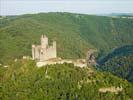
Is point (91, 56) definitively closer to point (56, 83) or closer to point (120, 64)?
point (120, 64)

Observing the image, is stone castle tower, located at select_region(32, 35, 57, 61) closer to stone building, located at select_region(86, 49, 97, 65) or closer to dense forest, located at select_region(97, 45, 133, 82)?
dense forest, located at select_region(97, 45, 133, 82)

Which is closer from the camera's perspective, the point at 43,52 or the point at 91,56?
the point at 43,52

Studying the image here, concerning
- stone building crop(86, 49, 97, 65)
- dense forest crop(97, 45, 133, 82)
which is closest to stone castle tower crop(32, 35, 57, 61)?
dense forest crop(97, 45, 133, 82)

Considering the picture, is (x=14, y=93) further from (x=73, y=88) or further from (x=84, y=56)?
(x=84, y=56)

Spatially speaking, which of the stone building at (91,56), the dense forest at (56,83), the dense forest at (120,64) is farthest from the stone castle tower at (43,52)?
the stone building at (91,56)

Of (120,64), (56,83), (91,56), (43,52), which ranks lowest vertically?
(91,56)

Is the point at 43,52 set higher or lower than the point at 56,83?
higher

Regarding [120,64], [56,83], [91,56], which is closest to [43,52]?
[56,83]

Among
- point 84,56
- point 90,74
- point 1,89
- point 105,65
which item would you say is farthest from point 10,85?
point 84,56

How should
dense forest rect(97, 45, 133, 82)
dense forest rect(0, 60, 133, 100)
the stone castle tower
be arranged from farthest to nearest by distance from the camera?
dense forest rect(97, 45, 133, 82) < the stone castle tower < dense forest rect(0, 60, 133, 100)
